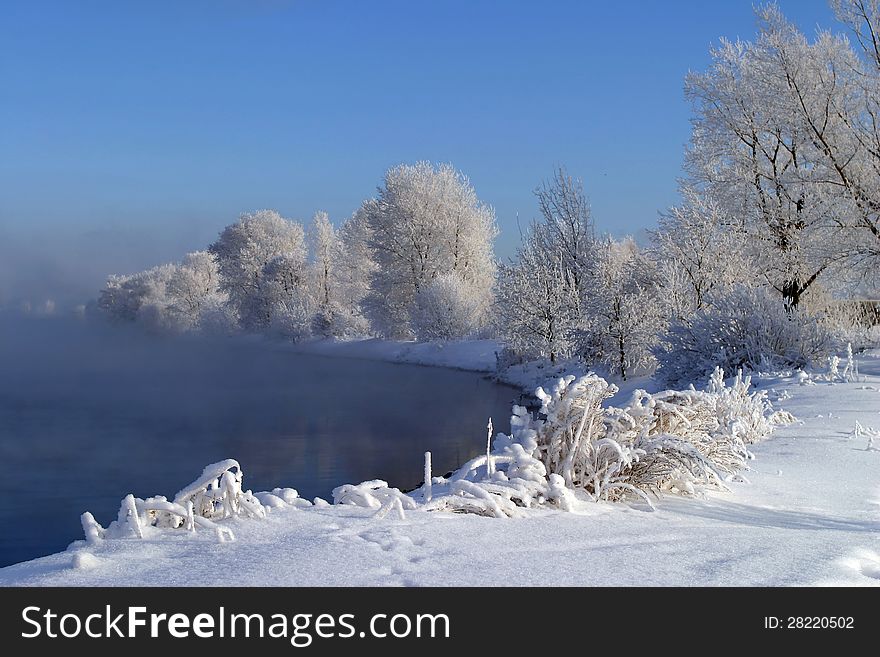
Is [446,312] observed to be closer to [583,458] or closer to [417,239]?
[417,239]

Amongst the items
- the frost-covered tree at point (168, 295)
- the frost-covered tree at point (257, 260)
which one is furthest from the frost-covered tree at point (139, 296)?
the frost-covered tree at point (257, 260)

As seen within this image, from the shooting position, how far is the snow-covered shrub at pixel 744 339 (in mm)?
13938

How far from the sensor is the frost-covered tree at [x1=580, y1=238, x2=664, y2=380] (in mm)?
22328

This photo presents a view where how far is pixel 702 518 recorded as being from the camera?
425 cm

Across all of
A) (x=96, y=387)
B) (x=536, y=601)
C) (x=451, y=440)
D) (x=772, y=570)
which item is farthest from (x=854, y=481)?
(x=96, y=387)

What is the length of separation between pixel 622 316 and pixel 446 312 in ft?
54.8

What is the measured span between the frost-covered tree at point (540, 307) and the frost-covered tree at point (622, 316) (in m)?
2.45

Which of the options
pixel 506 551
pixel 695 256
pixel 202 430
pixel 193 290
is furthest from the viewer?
pixel 193 290

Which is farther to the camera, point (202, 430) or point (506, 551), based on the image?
point (202, 430)

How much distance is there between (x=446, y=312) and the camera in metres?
38.4

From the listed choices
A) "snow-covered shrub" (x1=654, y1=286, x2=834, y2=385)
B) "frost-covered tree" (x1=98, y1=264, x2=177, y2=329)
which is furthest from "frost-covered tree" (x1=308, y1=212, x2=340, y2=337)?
"snow-covered shrub" (x1=654, y1=286, x2=834, y2=385)

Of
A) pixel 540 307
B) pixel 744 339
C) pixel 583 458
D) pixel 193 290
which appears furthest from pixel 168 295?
pixel 583 458

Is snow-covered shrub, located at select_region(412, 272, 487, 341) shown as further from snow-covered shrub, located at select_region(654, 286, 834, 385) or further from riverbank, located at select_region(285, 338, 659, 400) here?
snow-covered shrub, located at select_region(654, 286, 834, 385)

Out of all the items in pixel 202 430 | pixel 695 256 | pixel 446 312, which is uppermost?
pixel 695 256
